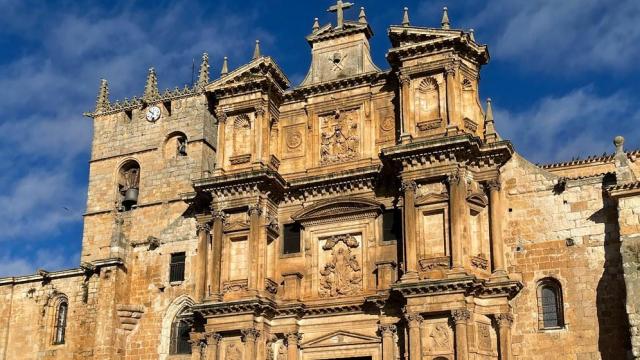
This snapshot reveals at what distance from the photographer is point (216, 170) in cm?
2755

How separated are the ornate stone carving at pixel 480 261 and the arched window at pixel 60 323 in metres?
15.7

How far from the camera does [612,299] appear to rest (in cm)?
2272

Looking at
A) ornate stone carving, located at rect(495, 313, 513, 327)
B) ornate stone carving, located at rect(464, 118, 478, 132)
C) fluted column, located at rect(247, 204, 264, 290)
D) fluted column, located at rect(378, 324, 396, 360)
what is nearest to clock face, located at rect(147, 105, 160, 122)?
fluted column, located at rect(247, 204, 264, 290)

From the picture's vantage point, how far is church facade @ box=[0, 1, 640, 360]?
23141 millimetres

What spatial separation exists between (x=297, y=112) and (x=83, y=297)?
406 inches

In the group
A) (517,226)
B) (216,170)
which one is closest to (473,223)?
(517,226)

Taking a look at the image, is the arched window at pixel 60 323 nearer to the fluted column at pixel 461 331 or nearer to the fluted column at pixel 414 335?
the fluted column at pixel 414 335

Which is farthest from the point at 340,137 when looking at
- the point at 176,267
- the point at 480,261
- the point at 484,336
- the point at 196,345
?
the point at 484,336

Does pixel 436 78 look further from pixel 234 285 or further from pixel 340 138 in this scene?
pixel 234 285

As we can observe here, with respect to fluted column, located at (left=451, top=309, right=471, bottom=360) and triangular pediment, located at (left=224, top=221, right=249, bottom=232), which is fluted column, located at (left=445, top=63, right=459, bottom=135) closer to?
fluted column, located at (left=451, top=309, right=471, bottom=360)

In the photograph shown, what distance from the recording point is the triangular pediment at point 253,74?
2784cm

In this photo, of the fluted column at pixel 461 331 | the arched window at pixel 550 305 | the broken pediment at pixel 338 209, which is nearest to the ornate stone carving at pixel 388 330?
the fluted column at pixel 461 331

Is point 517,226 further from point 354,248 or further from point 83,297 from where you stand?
point 83,297

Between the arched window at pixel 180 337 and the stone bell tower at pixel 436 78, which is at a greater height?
the stone bell tower at pixel 436 78
